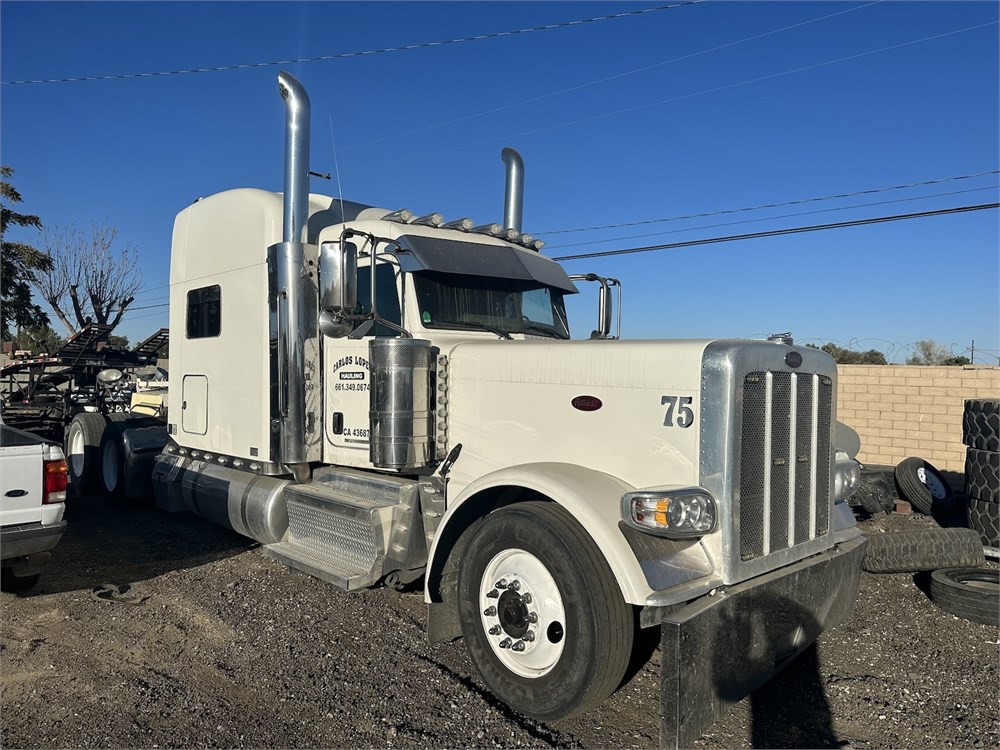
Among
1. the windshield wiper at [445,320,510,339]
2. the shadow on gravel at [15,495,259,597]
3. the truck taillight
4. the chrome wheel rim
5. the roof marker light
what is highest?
the roof marker light

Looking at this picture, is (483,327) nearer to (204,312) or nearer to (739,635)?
(739,635)

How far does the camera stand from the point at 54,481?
494cm

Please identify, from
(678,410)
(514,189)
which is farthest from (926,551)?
(514,189)

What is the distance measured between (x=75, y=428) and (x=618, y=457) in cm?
846

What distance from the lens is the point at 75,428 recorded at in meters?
9.67

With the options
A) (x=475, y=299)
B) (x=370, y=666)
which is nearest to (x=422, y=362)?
(x=475, y=299)

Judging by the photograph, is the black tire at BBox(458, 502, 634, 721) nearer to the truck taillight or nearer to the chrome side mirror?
the chrome side mirror

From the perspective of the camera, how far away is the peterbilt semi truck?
11.2 ft

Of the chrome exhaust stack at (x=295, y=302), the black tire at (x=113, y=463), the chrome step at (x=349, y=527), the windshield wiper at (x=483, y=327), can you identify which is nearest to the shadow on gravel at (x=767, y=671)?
the chrome step at (x=349, y=527)

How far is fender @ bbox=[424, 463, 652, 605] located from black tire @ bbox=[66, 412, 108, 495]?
663 cm

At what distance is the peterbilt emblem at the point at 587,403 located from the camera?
4.00 m

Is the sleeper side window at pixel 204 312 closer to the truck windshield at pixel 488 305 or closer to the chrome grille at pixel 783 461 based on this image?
the truck windshield at pixel 488 305

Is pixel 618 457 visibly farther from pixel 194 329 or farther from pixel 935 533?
pixel 194 329

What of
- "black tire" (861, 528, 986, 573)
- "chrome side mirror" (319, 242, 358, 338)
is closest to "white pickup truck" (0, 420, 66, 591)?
"chrome side mirror" (319, 242, 358, 338)
